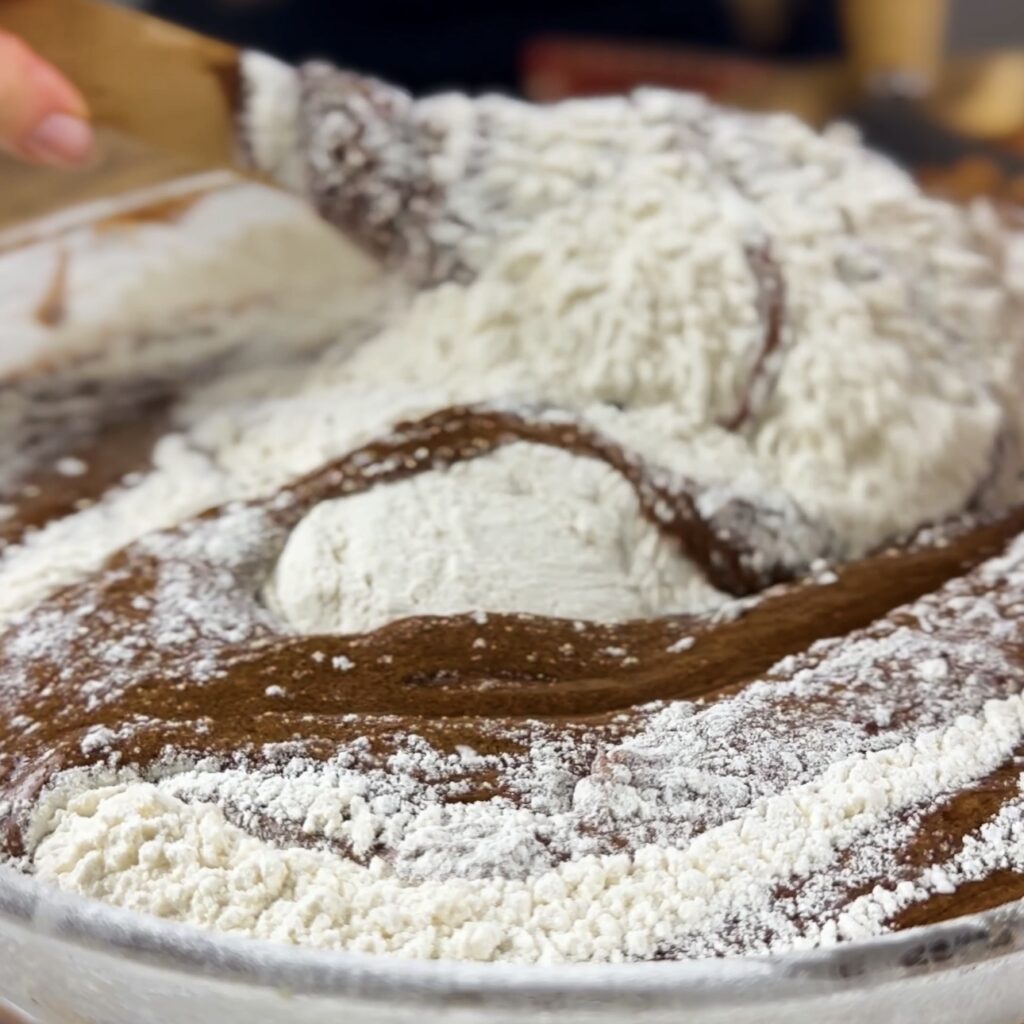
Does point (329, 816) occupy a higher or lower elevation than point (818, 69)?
lower

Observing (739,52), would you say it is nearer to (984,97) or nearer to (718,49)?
(718,49)

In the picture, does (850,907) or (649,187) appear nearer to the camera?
(850,907)

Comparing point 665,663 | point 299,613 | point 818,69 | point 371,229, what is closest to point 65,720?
point 299,613

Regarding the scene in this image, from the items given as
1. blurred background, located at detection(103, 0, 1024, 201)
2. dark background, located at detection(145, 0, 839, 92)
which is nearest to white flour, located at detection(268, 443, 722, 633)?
blurred background, located at detection(103, 0, 1024, 201)

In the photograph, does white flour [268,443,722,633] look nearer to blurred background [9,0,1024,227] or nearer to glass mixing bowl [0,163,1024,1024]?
glass mixing bowl [0,163,1024,1024]

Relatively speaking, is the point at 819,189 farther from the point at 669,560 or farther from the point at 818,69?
the point at 818,69
